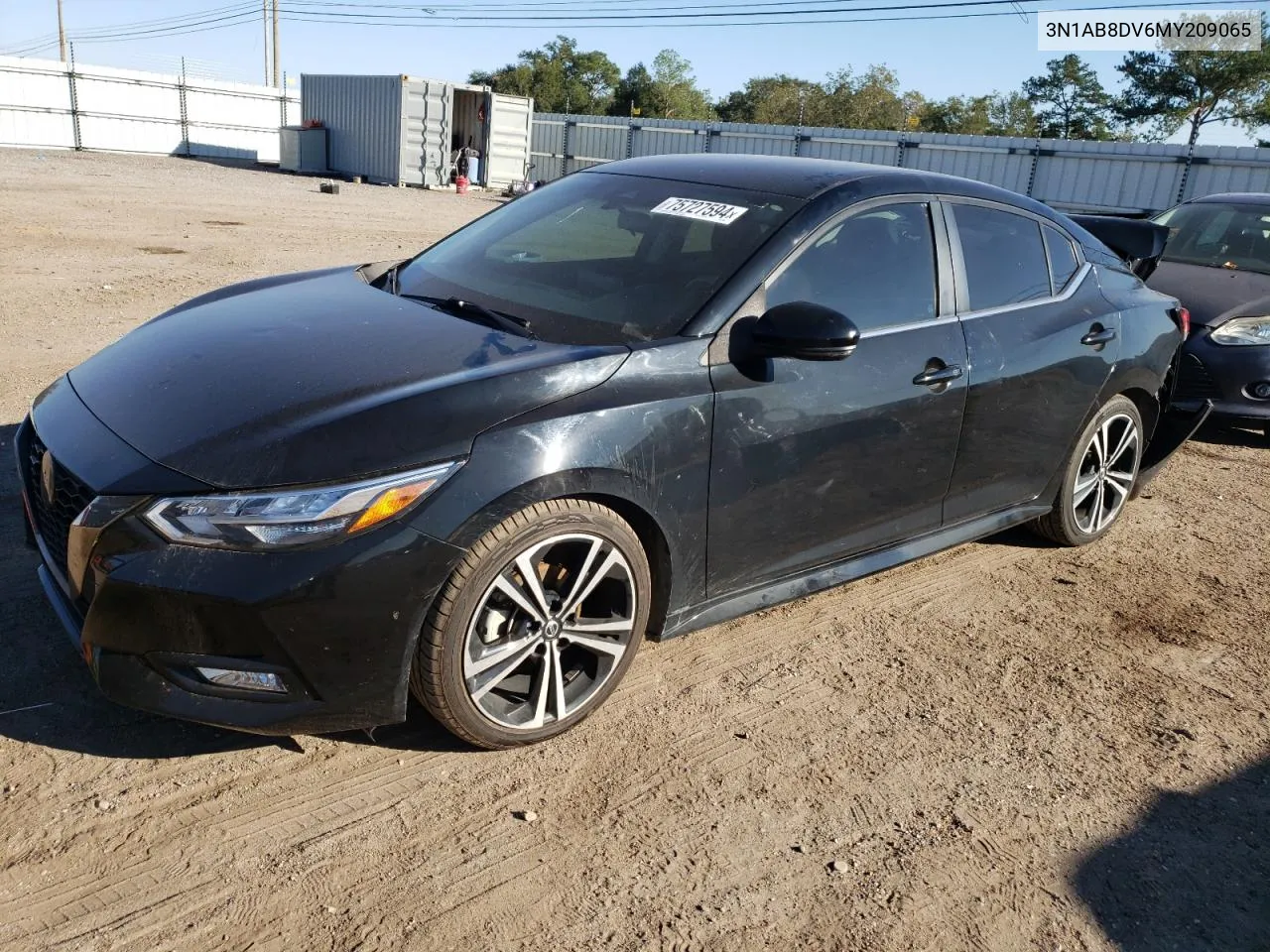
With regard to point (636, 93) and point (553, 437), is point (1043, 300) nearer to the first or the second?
point (553, 437)

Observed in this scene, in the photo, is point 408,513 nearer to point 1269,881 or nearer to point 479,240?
point 479,240

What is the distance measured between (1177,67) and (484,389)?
55.0 m

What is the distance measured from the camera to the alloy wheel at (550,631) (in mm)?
2869

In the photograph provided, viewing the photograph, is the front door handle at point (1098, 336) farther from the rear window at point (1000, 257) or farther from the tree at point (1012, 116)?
the tree at point (1012, 116)

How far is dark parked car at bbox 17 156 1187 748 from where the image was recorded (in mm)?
2578

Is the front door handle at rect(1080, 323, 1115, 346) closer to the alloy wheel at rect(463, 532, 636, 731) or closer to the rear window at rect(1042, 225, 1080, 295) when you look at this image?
the rear window at rect(1042, 225, 1080, 295)

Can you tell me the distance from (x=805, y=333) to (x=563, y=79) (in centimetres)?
7216

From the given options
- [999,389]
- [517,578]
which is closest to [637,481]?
[517,578]

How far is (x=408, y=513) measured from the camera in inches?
103

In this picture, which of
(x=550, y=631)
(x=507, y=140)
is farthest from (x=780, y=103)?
(x=550, y=631)

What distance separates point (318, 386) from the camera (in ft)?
9.51

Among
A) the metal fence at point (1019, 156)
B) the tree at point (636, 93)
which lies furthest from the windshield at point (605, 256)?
the tree at point (636, 93)

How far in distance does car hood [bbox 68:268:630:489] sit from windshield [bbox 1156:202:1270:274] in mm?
6745

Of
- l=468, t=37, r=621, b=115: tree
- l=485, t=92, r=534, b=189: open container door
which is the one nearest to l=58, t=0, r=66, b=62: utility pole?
l=468, t=37, r=621, b=115: tree
